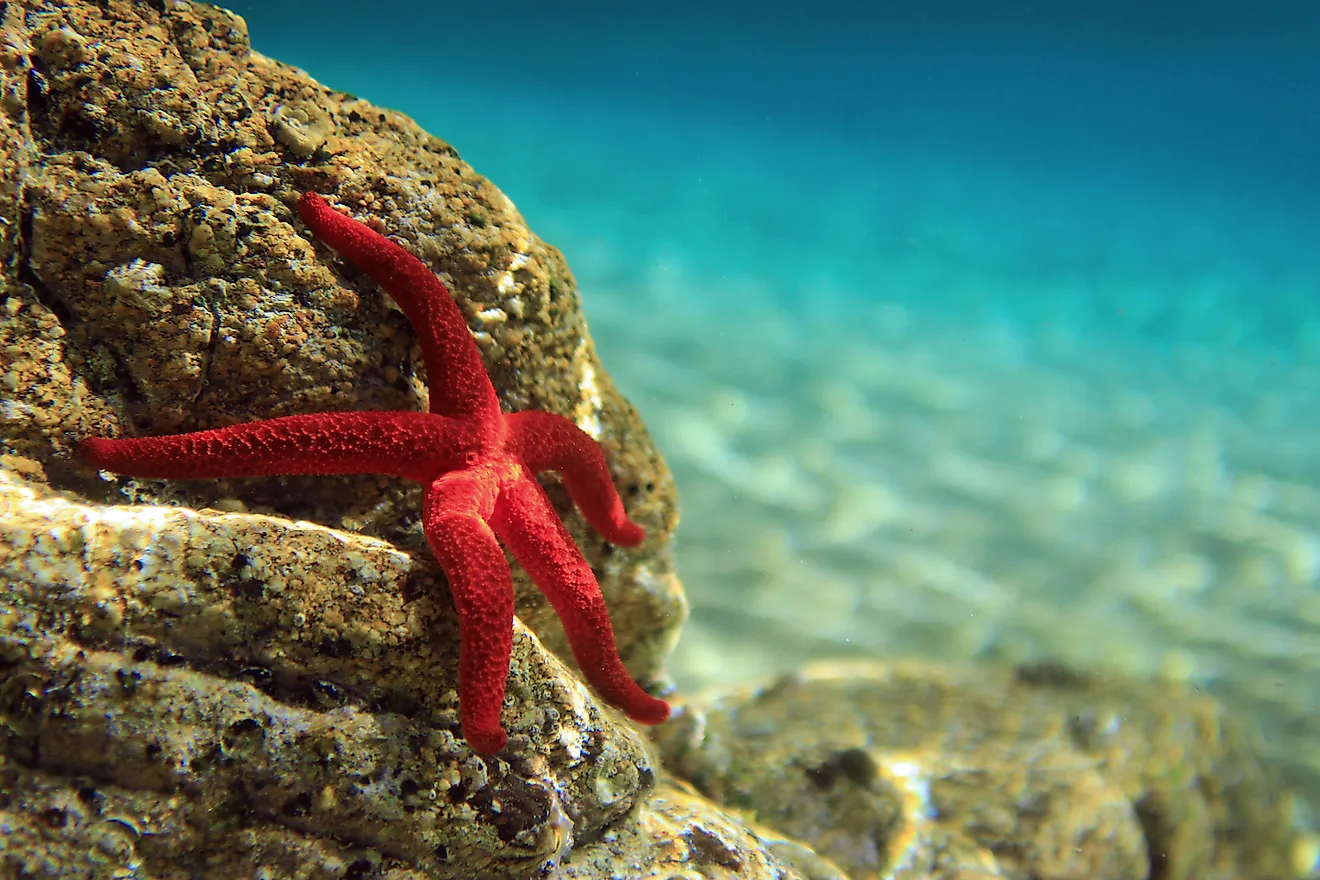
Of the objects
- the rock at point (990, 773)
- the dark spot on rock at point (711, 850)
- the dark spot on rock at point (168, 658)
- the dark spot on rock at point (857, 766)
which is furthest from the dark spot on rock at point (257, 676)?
the dark spot on rock at point (857, 766)

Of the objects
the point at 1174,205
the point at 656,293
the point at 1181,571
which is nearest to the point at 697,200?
the point at 656,293

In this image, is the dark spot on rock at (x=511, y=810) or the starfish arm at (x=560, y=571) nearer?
the dark spot on rock at (x=511, y=810)

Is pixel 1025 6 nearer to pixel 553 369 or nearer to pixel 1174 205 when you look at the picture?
pixel 1174 205

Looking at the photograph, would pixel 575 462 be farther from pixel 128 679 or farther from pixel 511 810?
pixel 128 679

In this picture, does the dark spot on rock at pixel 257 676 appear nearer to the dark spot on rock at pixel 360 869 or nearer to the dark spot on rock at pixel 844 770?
the dark spot on rock at pixel 360 869

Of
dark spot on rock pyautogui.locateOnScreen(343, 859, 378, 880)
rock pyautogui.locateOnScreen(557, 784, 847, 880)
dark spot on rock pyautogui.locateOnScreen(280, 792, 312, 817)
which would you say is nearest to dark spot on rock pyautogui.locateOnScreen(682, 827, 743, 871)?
rock pyautogui.locateOnScreen(557, 784, 847, 880)

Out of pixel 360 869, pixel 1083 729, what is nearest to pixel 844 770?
pixel 1083 729
